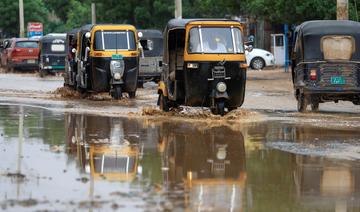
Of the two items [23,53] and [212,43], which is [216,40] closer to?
[212,43]

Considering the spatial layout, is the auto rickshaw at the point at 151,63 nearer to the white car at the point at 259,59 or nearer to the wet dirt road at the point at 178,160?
the wet dirt road at the point at 178,160

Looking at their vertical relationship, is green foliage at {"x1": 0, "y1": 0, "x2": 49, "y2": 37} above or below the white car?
above

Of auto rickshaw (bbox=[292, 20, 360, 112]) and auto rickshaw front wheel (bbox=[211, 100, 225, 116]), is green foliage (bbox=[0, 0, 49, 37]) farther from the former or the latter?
auto rickshaw front wheel (bbox=[211, 100, 225, 116])

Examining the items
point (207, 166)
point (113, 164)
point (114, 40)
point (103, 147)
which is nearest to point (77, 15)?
point (114, 40)

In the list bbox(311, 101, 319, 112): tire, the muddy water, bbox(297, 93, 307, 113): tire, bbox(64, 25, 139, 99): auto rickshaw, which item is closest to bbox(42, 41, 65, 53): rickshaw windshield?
bbox(64, 25, 139, 99): auto rickshaw

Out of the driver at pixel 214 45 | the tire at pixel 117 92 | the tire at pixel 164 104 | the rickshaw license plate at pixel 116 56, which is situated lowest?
the tire at pixel 117 92

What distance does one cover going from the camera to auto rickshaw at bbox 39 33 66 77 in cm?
4369

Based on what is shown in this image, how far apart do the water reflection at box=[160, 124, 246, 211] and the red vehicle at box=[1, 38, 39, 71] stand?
1258 inches

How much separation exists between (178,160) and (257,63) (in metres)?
38.2

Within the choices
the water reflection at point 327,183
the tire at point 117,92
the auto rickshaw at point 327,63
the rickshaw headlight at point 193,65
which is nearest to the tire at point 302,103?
the auto rickshaw at point 327,63

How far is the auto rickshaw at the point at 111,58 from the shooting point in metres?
25.1

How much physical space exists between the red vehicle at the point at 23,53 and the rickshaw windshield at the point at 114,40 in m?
23.4

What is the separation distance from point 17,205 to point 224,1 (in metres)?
35.1

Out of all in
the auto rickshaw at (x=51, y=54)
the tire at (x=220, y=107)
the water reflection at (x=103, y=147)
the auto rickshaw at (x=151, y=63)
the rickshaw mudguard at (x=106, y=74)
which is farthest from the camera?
the auto rickshaw at (x=51, y=54)
